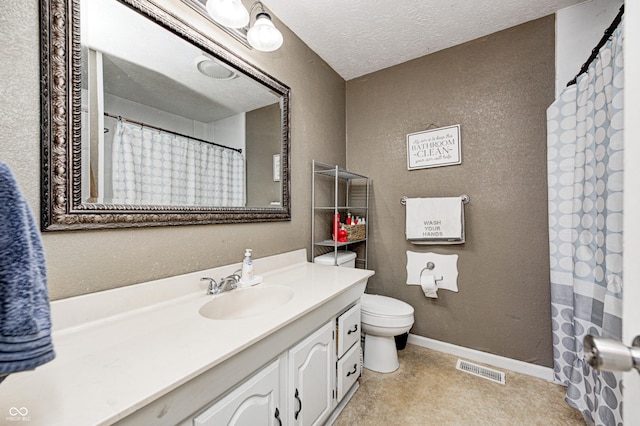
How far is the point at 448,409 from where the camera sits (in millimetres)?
1406

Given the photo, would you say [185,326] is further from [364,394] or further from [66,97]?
[364,394]

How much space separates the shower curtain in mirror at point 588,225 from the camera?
3.20ft

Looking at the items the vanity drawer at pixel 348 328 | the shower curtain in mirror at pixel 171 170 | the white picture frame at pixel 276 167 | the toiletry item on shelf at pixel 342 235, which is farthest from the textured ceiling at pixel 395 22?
the vanity drawer at pixel 348 328

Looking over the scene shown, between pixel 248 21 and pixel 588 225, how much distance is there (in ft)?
6.31

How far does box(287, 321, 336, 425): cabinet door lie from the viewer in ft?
3.28

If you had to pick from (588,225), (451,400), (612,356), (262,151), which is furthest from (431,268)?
(612,356)

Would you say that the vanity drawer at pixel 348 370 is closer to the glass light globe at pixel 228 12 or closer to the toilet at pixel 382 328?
the toilet at pixel 382 328

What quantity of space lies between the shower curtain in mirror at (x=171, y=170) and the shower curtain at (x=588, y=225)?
1.67 meters

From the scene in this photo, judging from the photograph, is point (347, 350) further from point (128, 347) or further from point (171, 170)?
point (171, 170)

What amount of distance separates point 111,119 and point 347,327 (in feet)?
4.67

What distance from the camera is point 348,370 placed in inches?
56.1

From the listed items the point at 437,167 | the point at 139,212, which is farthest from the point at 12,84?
the point at 437,167

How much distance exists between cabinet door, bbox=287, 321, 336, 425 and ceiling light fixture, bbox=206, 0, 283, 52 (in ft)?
4.69

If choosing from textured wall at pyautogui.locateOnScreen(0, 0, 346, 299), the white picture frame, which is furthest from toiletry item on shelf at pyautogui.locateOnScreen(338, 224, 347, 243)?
the white picture frame
